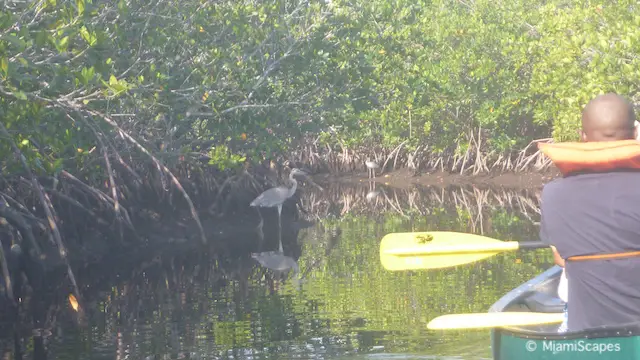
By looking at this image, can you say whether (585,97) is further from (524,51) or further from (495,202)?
(524,51)

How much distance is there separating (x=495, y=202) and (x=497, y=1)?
9474 millimetres

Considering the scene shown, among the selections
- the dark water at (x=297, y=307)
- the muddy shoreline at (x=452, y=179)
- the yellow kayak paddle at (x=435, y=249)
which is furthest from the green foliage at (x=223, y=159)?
the muddy shoreline at (x=452, y=179)

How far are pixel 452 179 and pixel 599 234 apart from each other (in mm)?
24903

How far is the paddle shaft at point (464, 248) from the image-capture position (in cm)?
593

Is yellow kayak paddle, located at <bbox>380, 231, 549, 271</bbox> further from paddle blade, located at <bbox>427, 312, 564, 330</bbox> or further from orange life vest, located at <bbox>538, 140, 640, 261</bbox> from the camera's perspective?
orange life vest, located at <bbox>538, 140, 640, 261</bbox>

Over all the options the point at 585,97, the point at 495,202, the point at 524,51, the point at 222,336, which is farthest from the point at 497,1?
the point at 222,336

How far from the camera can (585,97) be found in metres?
15.5

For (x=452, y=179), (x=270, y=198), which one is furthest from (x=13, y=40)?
(x=452, y=179)

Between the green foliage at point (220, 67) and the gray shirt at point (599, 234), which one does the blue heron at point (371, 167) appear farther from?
the gray shirt at point (599, 234)

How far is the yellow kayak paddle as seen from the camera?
20.0 feet

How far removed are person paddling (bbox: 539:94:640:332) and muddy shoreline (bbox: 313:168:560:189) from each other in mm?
20654

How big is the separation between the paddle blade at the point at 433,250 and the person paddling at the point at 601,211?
1.46m

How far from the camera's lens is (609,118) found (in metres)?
4.40

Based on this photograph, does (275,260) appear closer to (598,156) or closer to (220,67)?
(220,67)
